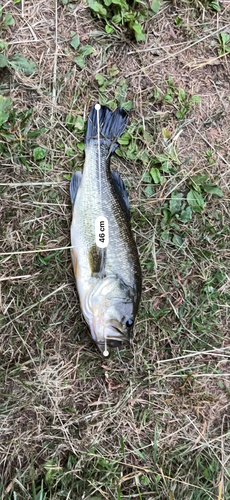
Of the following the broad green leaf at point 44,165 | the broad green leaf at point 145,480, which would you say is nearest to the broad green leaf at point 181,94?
the broad green leaf at point 44,165

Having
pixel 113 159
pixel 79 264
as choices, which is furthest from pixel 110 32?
pixel 79 264

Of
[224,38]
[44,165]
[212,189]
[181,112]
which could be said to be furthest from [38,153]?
[224,38]

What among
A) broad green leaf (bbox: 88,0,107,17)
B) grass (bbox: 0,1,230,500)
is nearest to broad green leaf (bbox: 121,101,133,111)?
grass (bbox: 0,1,230,500)

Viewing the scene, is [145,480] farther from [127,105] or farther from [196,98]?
[196,98]

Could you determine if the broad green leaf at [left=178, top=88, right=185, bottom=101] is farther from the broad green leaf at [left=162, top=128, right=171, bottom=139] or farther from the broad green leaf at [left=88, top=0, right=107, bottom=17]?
the broad green leaf at [left=88, top=0, right=107, bottom=17]

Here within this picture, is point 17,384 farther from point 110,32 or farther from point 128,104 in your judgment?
point 110,32
